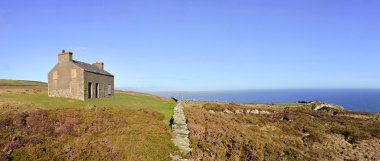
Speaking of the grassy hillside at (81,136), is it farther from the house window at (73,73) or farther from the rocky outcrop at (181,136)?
the house window at (73,73)

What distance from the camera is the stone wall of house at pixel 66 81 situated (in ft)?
114

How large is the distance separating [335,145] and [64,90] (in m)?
34.8

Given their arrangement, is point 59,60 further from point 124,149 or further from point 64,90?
point 124,149

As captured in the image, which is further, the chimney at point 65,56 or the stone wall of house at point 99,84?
the chimney at point 65,56

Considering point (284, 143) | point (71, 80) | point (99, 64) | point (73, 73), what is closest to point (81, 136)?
point (284, 143)

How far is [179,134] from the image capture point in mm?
18812

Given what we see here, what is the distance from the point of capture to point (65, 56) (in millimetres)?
36031

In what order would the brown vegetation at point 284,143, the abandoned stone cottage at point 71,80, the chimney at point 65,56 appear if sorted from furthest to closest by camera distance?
the chimney at point 65,56 < the abandoned stone cottage at point 71,80 < the brown vegetation at point 284,143

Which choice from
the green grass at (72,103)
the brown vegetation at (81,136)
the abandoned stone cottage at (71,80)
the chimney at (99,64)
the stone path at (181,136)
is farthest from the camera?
the chimney at (99,64)

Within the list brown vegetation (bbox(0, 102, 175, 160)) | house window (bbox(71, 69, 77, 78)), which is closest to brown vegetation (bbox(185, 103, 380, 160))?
brown vegetation (bbox(0, 102, 175, 160))

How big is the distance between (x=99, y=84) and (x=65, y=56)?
665 centimetres

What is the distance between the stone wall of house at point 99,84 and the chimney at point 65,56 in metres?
3.43

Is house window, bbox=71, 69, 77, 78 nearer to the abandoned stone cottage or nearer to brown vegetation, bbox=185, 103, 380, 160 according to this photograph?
the abandoned stone cottage

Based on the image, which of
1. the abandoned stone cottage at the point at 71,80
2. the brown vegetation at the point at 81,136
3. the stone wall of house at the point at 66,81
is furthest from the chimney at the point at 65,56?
the brown vegetation at the point at 81,136
